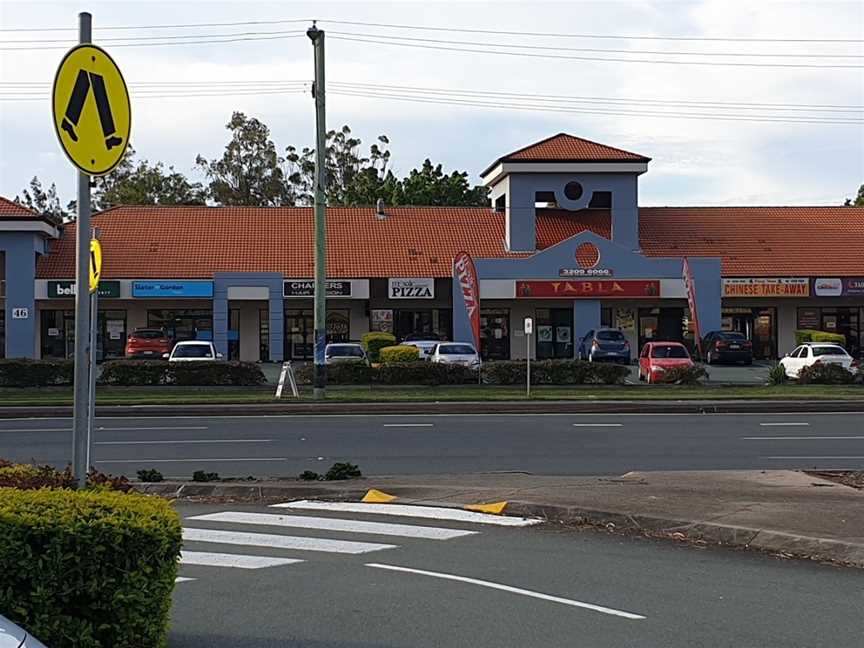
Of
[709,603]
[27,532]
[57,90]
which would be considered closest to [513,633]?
[709,603]

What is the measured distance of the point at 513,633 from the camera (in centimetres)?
652

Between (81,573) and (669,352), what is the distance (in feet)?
105

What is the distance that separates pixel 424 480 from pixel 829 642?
25.1ft

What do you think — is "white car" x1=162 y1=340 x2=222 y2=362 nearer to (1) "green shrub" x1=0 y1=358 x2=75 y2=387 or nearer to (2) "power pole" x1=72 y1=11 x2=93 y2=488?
(1) "green shrub" x1=0 y1=358 x2=75 y2=387

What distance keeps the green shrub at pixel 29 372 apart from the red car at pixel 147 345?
10.6m

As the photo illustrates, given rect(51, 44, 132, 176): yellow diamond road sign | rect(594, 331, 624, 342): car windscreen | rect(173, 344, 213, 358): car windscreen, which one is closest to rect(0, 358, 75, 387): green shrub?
rect(173, 344, 213, 358): car windscreen

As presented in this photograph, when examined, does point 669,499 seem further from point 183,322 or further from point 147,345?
point 183,322

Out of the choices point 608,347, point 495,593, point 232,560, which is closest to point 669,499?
point 495,593

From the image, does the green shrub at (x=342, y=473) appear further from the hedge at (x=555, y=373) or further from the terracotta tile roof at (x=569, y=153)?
the terracotta tile roof at (x=569, y=153)

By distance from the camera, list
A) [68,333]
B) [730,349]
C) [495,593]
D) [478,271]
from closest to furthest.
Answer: [495,593] → [730,349] → [478,271] → [68,333]

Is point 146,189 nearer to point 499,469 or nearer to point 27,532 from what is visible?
point 499,469

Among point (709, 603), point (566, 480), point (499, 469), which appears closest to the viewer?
point (709, 603)

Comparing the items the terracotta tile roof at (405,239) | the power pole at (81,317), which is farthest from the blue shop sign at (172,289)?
the power pole at (81,317)

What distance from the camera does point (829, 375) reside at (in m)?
32.9
